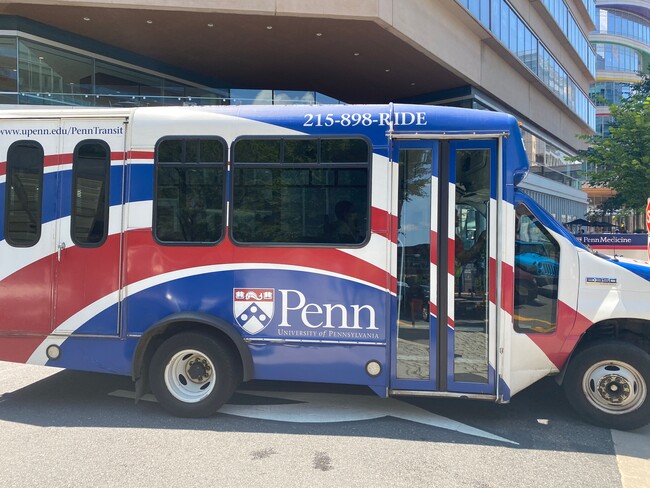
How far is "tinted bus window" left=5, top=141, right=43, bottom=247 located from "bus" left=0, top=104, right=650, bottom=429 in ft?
0.08

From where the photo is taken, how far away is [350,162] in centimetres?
473

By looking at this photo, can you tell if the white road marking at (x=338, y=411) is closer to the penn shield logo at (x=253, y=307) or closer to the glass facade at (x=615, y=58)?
the penn shield logo at (x=253, y=307)

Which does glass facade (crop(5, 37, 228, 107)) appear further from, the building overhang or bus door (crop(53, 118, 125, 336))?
bus door (crop(53, 118, 125, 336))

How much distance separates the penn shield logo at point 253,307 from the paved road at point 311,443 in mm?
943

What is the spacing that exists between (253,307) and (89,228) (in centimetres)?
187

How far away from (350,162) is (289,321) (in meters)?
1.65

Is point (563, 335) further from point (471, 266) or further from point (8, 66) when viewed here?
point (8, 66)

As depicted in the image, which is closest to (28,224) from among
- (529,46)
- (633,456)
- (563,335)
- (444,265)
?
(444,265)

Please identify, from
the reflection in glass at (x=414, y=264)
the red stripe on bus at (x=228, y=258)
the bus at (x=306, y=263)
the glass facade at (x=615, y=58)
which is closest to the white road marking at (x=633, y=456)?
the bus at (x=306, y=263)

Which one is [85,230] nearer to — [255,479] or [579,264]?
[255,479]

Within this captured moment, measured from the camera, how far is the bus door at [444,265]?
4.64 meters

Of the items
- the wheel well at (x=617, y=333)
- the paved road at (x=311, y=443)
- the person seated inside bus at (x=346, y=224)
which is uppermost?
the person seated inside bus at (x=346, y=224)

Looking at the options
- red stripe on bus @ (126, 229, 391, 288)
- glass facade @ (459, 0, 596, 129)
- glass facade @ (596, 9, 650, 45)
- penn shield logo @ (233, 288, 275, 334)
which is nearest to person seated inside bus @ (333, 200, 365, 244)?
red stripe on bus @ (126, 229, 391, 288)

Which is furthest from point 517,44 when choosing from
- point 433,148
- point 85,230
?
point 85,230
